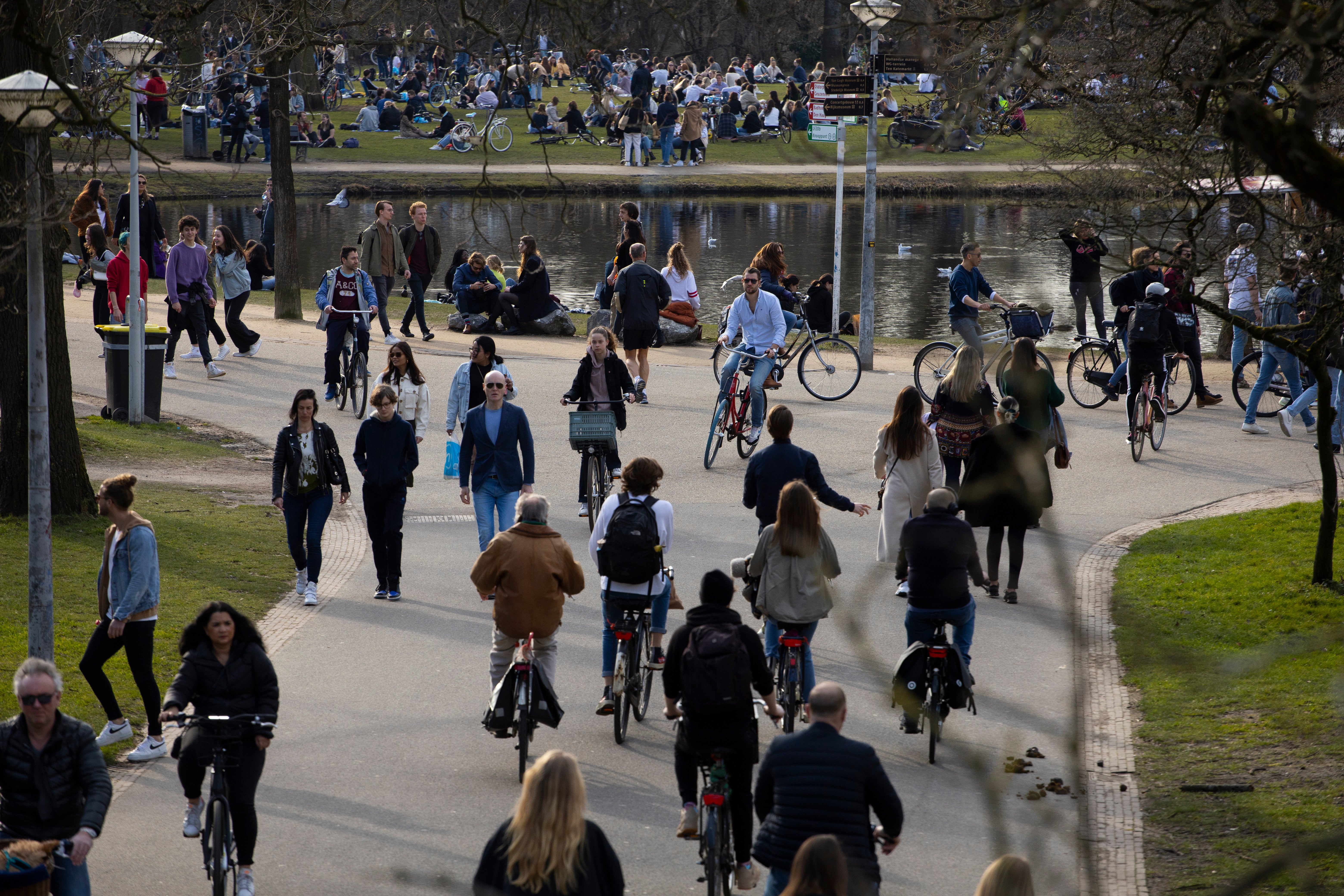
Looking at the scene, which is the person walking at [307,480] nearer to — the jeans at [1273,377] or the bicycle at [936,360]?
the bicycle at [936,360]

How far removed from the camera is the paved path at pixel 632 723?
21.2ft

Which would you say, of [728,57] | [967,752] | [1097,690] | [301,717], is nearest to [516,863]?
[967,752]

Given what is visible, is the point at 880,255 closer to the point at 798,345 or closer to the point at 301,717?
the point at 798,345

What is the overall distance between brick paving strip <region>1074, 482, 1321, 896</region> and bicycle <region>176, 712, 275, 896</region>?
3627 mm

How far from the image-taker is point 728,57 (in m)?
64.1

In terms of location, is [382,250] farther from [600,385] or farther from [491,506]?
[491,506]

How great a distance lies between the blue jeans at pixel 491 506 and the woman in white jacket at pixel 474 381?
0.96 m

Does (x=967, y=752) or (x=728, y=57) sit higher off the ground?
(x=728, y=57)

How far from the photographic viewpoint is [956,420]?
38.9 ft

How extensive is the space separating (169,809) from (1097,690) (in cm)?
588

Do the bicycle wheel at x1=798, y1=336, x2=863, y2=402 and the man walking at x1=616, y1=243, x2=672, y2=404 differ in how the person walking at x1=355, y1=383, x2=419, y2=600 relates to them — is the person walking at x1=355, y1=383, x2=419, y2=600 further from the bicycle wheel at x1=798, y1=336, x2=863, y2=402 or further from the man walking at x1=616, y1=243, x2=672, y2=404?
the bicycle wheel at x1=798, y1=336, x2=863, y2=402

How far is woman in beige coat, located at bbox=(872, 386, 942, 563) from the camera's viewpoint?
34.4 feet

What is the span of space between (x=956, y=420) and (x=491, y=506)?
13.2 ft

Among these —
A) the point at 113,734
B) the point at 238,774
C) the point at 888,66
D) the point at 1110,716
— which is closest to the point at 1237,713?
the point at 1110,716
